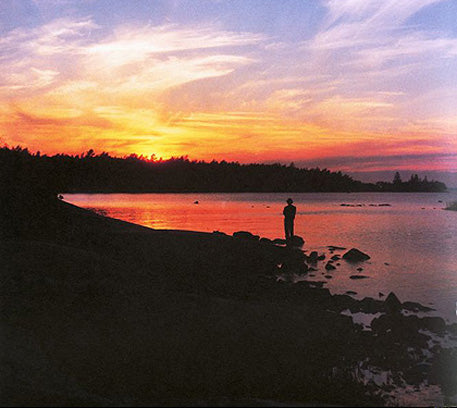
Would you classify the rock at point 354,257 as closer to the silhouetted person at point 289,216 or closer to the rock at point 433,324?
the silhouetted person at point 289,216

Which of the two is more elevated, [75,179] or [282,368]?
[75,179]

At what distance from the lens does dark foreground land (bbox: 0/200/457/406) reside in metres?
9.16

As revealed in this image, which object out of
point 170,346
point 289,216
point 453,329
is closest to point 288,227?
point 289,216

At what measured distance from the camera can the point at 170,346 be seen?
10875 mm

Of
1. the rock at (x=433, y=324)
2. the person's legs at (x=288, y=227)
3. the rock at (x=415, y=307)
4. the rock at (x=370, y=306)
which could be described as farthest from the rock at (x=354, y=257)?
the rock at (x=433, y=324)

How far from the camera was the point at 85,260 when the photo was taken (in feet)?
46.9

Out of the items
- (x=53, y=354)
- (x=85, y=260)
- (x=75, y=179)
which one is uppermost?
(x=75, y=179)

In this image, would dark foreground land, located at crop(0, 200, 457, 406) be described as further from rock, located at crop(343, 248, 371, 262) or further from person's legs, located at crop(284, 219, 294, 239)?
rock, located at crop(343, 248, 371, 262)

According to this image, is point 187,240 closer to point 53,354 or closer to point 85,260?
point 85,260

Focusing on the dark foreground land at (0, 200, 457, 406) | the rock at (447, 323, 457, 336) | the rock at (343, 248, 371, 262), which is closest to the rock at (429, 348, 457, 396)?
the dark foreground land at (0, 200, 457, 406)

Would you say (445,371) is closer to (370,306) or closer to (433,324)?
(433,324)

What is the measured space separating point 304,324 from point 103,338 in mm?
4793

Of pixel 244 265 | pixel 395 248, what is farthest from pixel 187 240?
pixel 395 248

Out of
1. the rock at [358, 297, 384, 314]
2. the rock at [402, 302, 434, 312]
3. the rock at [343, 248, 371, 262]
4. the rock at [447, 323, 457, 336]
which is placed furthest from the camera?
the rock at [343, 248, 371, 262]
